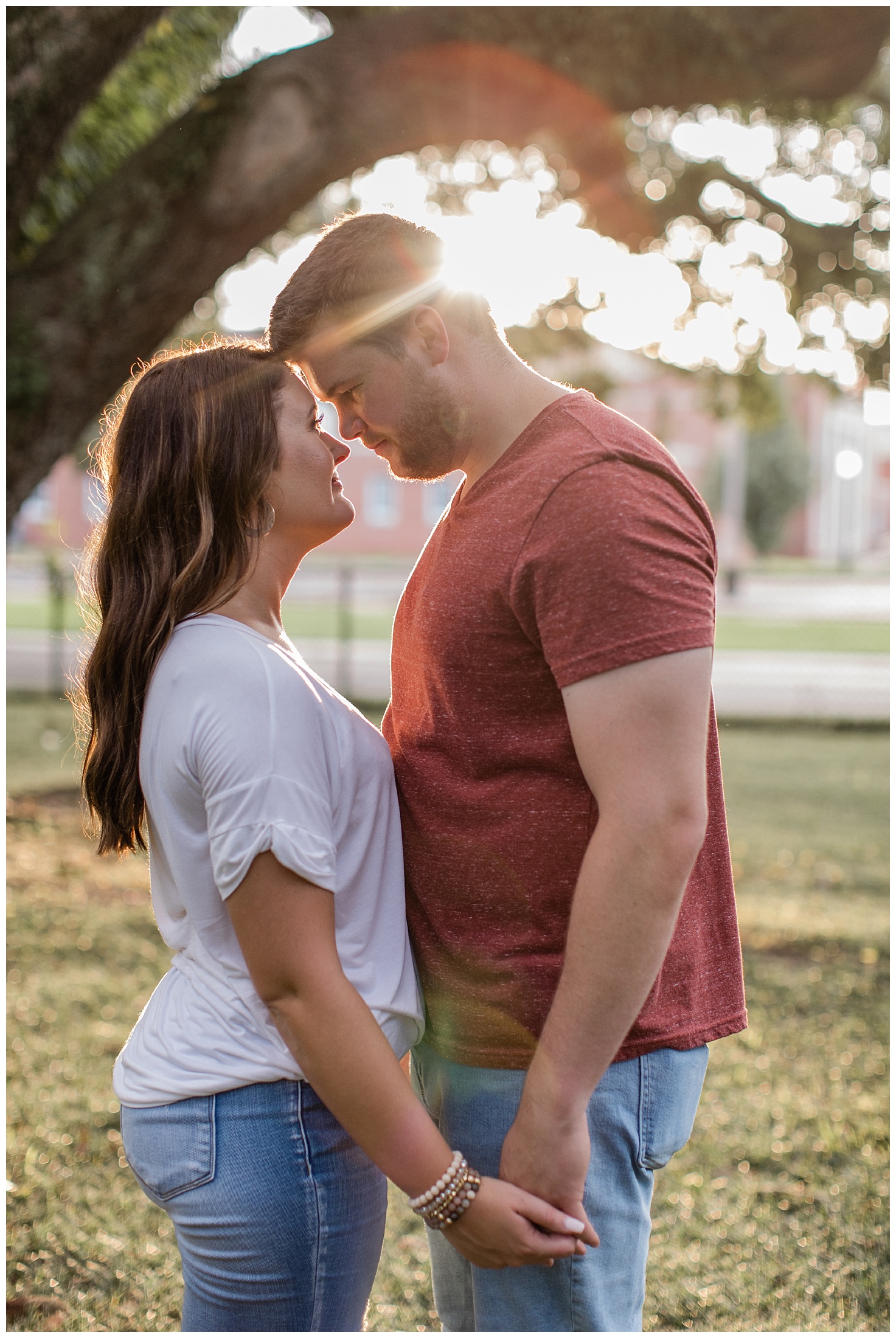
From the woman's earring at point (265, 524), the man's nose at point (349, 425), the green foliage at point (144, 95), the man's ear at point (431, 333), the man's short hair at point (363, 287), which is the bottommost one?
the woman's earring at point (265, 524)

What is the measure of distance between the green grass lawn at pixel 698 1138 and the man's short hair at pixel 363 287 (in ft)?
8.85

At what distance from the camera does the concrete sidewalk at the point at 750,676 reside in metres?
14.3

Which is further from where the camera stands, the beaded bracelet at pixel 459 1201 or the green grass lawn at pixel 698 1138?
the green grass lawn at pixel 698 1138

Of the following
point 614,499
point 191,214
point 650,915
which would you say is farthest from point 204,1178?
point 191,214

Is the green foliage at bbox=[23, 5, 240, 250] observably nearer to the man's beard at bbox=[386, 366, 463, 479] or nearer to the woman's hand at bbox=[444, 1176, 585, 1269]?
the man's beard at bbox=[386, 366, 463, 479]

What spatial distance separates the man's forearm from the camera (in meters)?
1.32

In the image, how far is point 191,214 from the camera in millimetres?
4719

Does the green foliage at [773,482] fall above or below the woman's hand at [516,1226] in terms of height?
above

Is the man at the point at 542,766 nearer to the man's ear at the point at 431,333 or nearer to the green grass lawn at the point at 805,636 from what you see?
the man's ear at the point at 431,333

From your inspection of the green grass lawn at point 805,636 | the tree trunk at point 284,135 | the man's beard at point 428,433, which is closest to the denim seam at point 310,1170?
the man's beard at point 428,433

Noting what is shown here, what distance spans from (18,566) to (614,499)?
39.2m

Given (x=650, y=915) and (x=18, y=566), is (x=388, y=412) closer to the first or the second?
(x=650, y=915)

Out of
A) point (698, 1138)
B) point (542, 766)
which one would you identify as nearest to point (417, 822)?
point (542, 766)

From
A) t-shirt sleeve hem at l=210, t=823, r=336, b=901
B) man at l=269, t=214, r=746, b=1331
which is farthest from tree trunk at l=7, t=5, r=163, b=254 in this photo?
t-shirt sleeve hem at l=210, t=823, r=336, b=901
